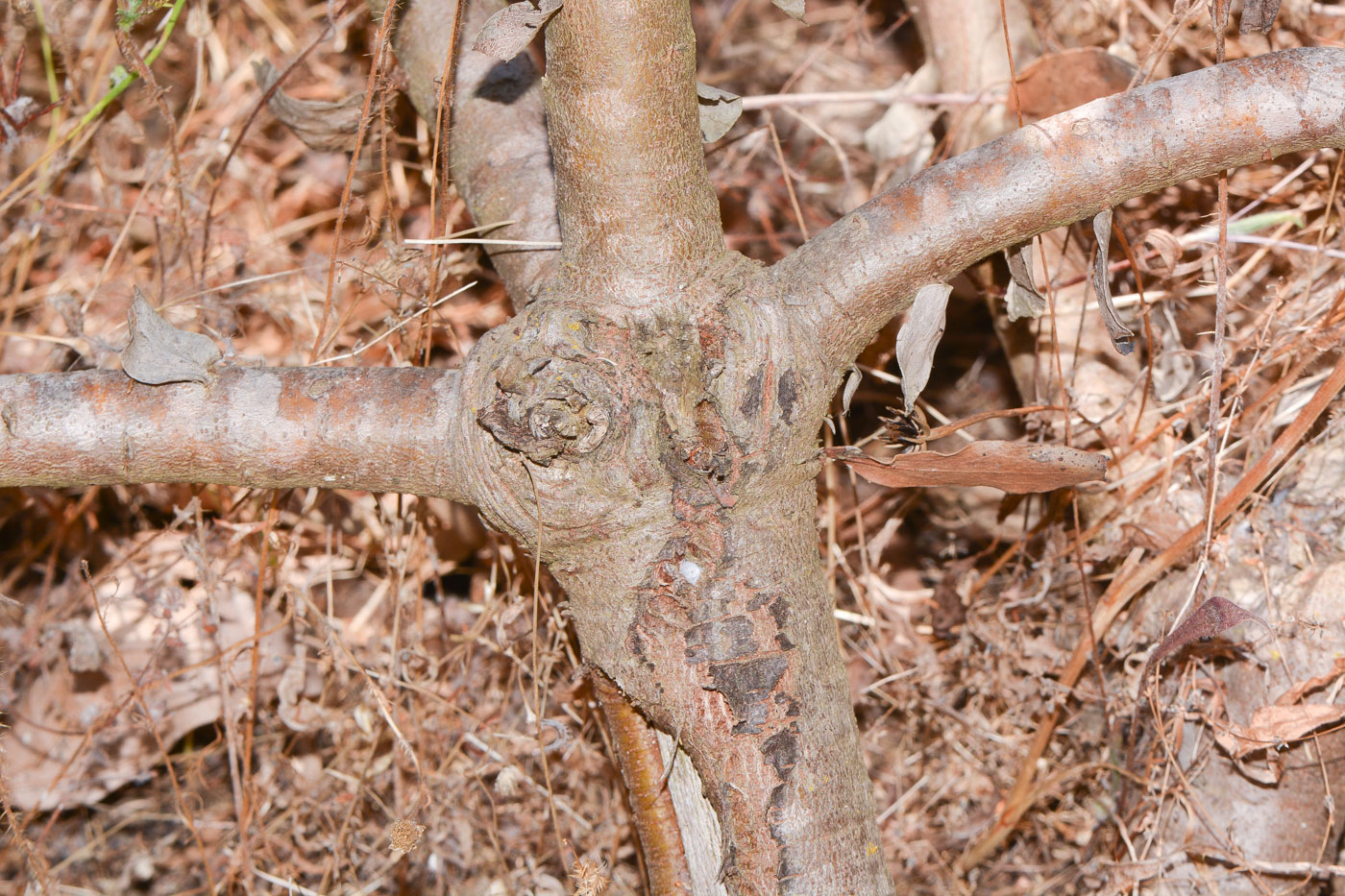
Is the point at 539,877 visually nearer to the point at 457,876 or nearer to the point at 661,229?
the point at 457,876

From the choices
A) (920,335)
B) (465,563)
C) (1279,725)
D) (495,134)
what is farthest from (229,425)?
(1279,725)

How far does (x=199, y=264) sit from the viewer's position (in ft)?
6.79

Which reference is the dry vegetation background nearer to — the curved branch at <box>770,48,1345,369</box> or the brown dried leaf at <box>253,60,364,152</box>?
the brown dried leaf at <box>253,60,364,152</box>

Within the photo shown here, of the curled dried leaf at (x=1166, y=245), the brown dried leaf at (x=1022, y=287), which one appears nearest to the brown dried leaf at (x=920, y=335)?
the brown dried leaf at (x=1022, y=287)

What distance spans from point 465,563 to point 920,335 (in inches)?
49.6

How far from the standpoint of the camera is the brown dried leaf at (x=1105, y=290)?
139 cm

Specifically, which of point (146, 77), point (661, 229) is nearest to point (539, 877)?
point (661, 229)

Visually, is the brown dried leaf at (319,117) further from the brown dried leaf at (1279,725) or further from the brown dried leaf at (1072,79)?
the brown dried leaf at (1279,725)

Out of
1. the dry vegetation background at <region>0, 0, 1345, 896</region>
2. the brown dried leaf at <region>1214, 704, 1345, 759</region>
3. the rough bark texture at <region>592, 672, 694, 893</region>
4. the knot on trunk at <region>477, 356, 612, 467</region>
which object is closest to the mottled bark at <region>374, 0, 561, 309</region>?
the dry vegetation background at <region>0, 0, 1345, 896</region>

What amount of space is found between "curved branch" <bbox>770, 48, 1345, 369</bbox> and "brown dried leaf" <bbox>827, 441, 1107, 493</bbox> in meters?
0.21

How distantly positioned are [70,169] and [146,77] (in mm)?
887

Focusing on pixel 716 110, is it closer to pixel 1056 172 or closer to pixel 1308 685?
pixel 1056 172

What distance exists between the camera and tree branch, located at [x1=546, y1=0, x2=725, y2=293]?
1.22 meters

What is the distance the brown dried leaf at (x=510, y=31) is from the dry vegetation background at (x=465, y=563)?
39 cm
